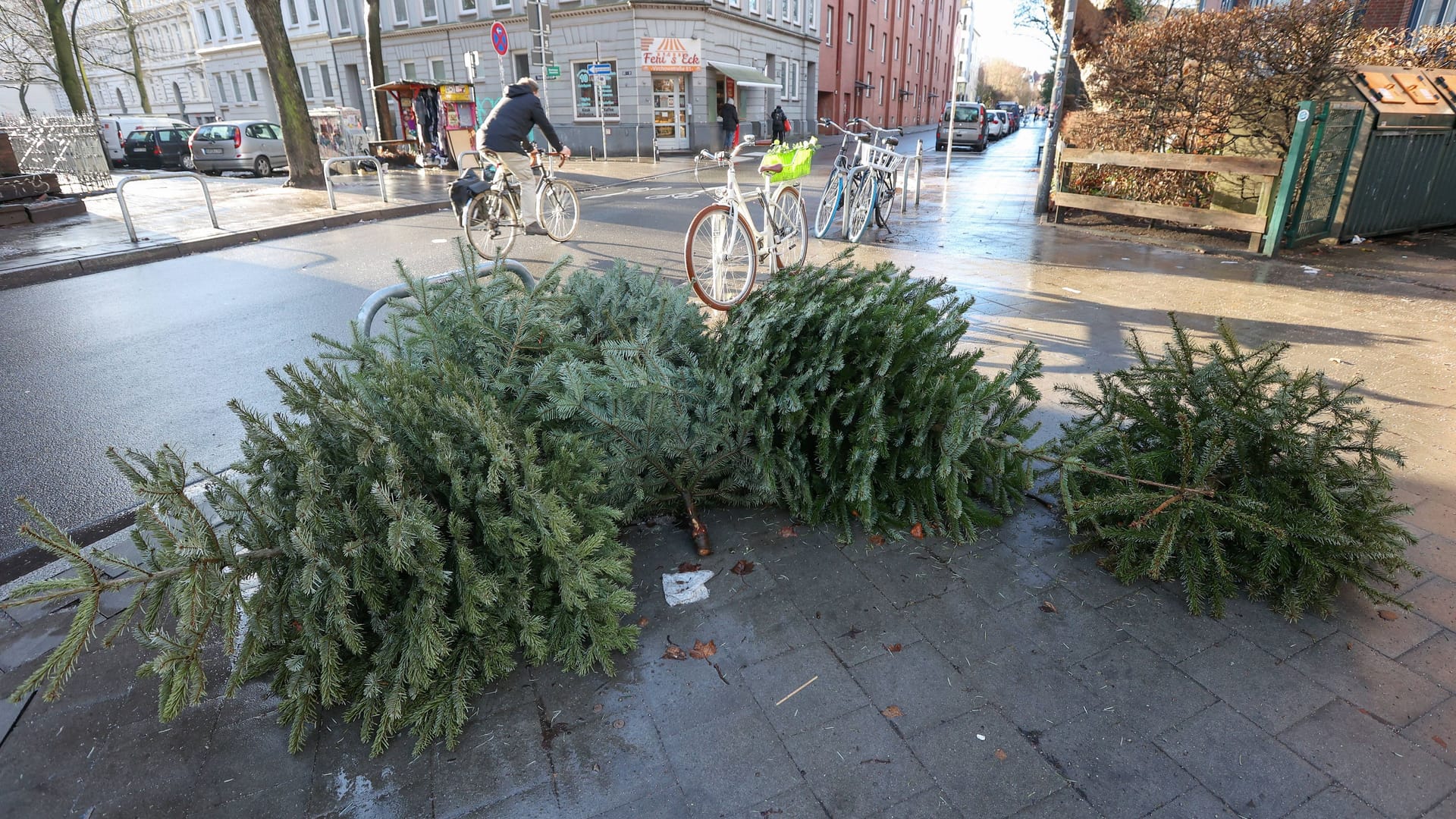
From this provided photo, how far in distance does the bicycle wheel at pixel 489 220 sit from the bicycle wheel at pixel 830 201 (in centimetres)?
408

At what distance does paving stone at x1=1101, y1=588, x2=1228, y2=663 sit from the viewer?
2527 mm

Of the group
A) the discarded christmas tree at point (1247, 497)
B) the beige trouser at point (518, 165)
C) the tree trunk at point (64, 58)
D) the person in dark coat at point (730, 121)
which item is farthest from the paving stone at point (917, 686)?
the tree trunk at point (64, 58)

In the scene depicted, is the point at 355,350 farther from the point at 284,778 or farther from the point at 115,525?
the point at 115,525

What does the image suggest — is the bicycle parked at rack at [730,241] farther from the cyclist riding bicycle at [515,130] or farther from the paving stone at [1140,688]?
the paving stone at [1140,688]

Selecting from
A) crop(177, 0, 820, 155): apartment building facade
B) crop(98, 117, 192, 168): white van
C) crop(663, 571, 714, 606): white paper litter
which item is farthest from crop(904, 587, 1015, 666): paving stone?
crop(98, 117, 192, 168): white van

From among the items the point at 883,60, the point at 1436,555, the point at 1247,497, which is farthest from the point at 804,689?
the point at 883,60

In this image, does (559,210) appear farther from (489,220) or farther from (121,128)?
(121,128)

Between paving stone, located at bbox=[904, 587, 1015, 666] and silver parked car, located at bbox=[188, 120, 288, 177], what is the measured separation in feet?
79.9

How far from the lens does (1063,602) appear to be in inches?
109

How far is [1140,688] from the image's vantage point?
235 cm

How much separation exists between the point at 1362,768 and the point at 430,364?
3.23 meters

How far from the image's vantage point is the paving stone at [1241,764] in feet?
6.47

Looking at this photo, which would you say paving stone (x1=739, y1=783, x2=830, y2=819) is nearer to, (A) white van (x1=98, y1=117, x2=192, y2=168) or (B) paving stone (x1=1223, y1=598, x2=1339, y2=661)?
(B) paving stone (x1=1223, y1=598, x2=1339, y2=661)

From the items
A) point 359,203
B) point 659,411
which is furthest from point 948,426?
point 359,203
